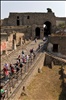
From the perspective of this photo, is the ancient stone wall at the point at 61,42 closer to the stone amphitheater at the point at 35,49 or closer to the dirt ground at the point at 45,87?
the stone amphitheater at the point at 35,49

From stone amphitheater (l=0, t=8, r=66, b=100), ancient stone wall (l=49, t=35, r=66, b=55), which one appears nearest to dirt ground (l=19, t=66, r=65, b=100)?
stone amphitheater (l=0, t=8, r=66, b=100)

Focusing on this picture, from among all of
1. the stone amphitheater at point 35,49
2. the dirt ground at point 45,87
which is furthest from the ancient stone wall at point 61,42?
the dirt ground at point 45,87

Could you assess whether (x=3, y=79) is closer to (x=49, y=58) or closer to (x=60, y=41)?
(x=49, y=58)

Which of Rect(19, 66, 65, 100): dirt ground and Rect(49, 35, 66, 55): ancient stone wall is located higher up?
Rect(49, 35, 66, 55): ancient stone wall

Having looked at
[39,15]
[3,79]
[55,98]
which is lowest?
[55,98]

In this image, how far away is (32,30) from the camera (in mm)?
52844

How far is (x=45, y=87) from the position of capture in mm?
23125

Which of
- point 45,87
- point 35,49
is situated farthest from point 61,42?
point 45,87

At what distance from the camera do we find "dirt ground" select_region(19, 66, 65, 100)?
2088 cm

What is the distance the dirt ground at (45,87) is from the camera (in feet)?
68.5

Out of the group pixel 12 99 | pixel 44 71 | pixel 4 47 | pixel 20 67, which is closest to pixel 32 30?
pixel 4 47

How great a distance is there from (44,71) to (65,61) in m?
3.77

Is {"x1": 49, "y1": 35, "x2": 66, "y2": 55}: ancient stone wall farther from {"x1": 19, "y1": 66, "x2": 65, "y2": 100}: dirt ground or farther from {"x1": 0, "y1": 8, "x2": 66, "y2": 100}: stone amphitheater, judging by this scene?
{"x1": 19, "y1": 66, "x2": 65, "y2": 100}: dirt ground

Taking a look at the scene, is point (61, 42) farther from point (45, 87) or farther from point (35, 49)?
point (45, 87)
